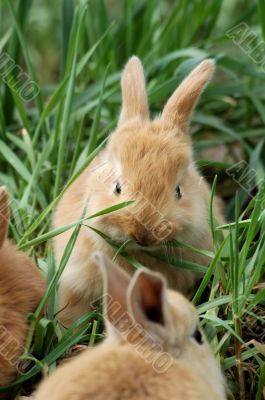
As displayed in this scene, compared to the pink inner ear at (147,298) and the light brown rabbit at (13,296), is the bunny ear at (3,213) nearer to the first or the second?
the light brown rabbit at (13,296)

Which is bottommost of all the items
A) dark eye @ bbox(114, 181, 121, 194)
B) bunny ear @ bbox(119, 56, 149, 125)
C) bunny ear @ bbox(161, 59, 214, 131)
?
dark eye @ bbox(114, 181, 121, 194)

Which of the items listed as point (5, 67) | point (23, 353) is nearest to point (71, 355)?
point (23, 353)

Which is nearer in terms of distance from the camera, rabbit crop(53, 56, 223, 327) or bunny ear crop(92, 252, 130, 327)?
bunny ear crop(92, 252, 130, 327)

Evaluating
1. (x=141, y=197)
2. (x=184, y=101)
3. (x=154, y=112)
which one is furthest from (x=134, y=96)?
(x=154, y=112)

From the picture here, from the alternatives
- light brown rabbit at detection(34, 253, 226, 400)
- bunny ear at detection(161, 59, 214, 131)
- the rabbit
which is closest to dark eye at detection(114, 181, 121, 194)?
the rabbit

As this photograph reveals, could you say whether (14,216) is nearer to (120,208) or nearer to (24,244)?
(24,244)

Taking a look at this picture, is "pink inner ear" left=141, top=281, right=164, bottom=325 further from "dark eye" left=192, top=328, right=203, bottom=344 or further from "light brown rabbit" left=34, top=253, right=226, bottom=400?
"dark eye" left=192, top=328, right=203, bottom=344

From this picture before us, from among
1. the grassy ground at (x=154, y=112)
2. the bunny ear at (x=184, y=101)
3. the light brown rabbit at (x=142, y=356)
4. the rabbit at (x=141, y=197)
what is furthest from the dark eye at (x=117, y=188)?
the light brown rabbit at (x=142, y=356)

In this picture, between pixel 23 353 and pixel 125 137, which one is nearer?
pixel 23 353
